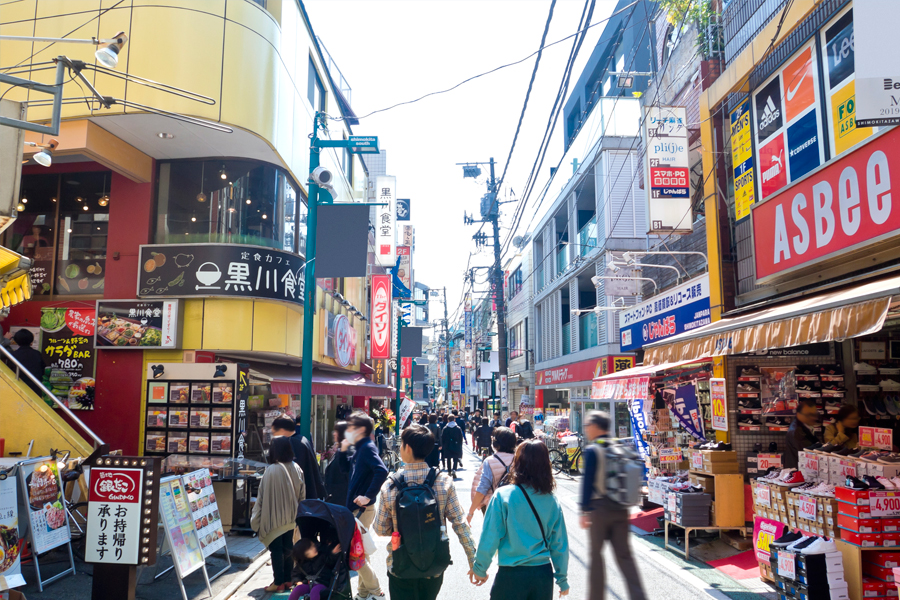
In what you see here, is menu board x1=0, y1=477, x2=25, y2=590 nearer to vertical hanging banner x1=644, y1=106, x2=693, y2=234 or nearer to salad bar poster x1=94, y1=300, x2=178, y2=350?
salad bar poster x1=94, y1=300, x2=178, y2=350

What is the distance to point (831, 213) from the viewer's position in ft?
24.3

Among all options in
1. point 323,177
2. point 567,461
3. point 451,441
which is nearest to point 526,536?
point 323,177

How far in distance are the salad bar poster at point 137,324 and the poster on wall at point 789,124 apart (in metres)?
10.3

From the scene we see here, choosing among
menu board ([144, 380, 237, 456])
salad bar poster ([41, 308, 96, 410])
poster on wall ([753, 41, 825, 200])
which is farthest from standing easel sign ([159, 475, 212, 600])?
poster on wall ([753, 41, 825, 200])

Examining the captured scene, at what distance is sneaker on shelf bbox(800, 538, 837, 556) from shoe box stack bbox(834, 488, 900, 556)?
170 mm

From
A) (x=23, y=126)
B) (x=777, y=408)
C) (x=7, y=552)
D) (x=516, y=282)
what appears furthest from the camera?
(x=516, y=282)

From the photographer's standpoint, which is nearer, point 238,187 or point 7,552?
point 7,552

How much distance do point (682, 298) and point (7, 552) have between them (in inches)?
433

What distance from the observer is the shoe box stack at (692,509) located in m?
8.70

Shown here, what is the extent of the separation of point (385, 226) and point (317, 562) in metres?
20.6

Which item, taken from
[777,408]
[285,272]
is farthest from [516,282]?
[777,408]

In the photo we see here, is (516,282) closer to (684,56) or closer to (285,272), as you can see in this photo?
(684,56)

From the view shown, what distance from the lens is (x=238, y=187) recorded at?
12.7 meters

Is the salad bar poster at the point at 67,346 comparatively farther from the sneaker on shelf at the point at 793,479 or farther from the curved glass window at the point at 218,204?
the sneaker on shelf at the point at 793,479
